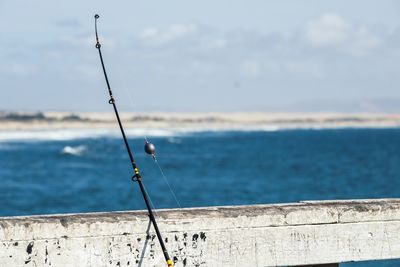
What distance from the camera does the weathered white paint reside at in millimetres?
3957

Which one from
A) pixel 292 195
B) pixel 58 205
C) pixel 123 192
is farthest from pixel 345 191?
A: pixel 58 205

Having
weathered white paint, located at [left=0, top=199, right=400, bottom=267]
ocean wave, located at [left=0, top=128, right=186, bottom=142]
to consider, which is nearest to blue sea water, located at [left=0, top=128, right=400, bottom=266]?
weathered white paint, located at [left=0, top=199, right=400, bottom=267]

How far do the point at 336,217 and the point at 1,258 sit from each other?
161 centimetres

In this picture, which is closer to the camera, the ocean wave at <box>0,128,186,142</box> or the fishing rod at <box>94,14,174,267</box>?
the fishing rod at <box>94,14,174,267</box>

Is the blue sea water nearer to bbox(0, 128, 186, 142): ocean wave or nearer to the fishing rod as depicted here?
the fishing rod

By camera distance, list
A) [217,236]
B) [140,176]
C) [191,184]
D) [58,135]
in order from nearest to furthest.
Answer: [217,236] < [140,176] < [191,184] < [58,135]

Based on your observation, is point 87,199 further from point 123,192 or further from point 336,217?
point 336,217

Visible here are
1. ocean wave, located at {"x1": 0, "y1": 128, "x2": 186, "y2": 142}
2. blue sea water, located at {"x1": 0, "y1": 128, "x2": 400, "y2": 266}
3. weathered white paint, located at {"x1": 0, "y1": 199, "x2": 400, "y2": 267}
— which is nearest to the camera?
weathered white paint, located at {"x1": 0, "y1": 199, "x2": 400, "y2": 267}

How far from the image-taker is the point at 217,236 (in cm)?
423

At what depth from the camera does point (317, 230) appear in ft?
14.3

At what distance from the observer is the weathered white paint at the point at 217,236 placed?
13.0 feet

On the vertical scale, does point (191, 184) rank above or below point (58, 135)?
below

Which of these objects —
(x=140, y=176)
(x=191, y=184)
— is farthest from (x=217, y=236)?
(x=191, y=184)

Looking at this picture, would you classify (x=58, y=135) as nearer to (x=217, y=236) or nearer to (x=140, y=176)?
(x=140, y=176)
